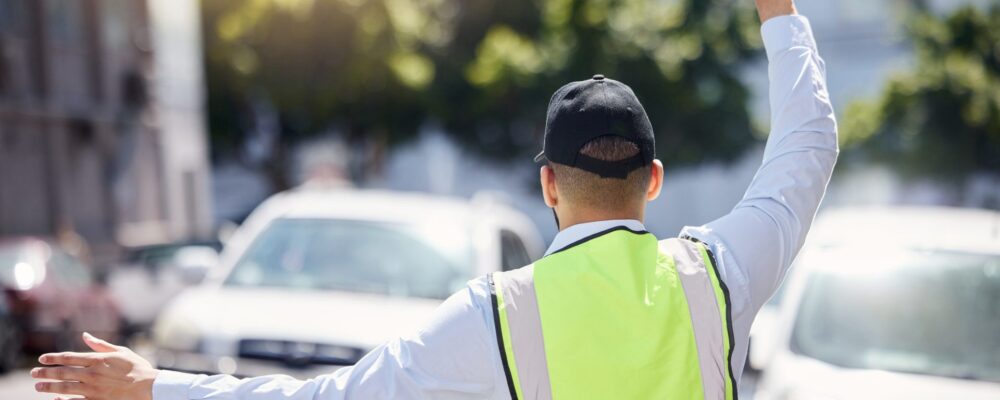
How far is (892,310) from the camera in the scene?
5.28 meters

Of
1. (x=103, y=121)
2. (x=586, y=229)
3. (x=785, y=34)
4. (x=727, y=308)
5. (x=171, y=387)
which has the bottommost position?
(x=103, y=121)

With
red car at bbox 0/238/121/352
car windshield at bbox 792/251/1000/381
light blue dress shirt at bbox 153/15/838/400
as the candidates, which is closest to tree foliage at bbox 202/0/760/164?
red car at bbox 0/238/121/352

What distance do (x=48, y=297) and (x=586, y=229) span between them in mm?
12074

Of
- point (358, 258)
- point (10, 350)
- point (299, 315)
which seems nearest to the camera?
point (299, 315)

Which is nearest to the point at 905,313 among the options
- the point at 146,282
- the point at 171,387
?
the point at 171,387

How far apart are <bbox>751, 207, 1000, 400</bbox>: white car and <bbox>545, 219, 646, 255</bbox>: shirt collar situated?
8.18 ft

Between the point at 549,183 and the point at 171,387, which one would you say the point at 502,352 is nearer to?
the point at 549,183

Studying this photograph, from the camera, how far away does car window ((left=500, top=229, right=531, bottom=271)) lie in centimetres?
753

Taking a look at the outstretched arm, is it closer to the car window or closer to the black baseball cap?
the black baseball cap

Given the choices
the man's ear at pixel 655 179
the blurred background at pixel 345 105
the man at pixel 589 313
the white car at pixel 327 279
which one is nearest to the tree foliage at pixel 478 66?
the blurred background at pixel 345 105

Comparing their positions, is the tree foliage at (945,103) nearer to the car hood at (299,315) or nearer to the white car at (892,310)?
the white car at (892,310)

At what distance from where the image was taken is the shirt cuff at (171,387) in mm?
2285

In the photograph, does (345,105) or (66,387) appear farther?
(345,105)

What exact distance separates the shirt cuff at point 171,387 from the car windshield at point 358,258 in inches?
183
